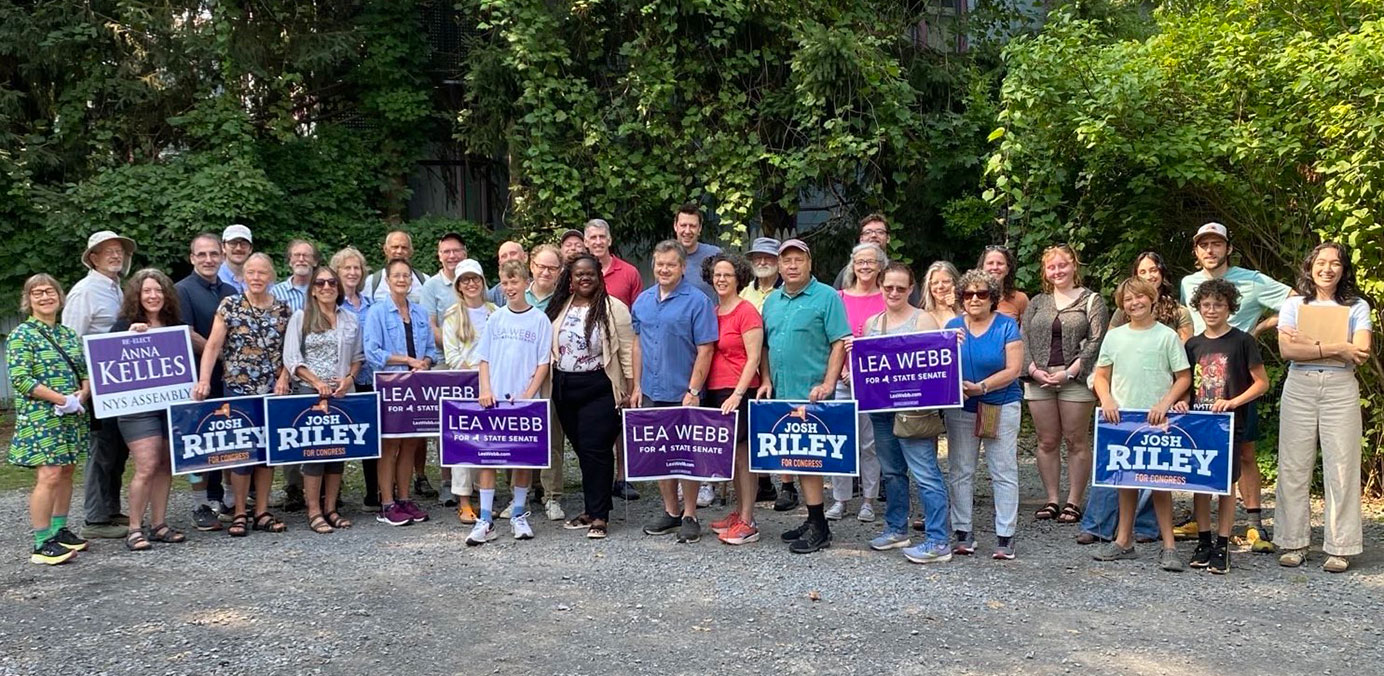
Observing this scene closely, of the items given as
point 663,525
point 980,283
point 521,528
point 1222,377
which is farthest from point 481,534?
point 1222,377

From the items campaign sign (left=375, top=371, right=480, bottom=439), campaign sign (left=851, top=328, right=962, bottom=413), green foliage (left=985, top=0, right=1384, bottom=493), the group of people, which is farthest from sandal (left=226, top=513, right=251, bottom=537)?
green foliage (left=985, top=0, right=1384, bottom=493)

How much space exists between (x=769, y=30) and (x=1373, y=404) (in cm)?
730

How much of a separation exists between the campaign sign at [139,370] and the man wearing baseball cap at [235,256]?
960 millimetres

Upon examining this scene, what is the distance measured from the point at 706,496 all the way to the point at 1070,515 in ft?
8.41

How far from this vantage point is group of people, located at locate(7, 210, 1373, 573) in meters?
6.27

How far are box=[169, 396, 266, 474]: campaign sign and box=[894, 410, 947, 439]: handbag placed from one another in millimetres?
4165

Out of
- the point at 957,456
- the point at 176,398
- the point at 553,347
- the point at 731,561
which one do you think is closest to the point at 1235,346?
the point at 957,456

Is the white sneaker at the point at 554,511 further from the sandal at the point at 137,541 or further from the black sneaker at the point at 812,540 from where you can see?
the sandal at the point at 137,541

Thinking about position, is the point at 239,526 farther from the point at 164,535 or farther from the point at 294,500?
the point at 294,500

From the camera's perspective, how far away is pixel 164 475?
718cm

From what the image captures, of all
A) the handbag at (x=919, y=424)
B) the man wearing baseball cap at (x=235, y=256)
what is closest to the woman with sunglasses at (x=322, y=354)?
the man wearing baseball cap at (x=235, y=256)

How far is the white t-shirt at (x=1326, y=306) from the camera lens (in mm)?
6016

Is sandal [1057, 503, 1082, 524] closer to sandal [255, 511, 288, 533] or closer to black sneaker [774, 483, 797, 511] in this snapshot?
black sneaker [774, 483, 797, 511]

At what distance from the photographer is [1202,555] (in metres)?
6.28
